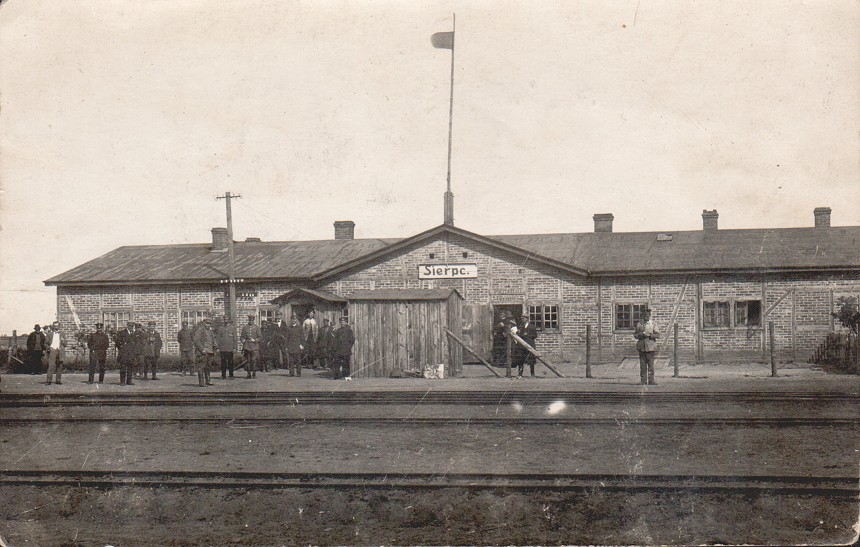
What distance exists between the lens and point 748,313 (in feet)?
75.9

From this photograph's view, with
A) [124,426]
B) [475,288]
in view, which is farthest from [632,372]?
[124,426]

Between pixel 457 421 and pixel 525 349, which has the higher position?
pixel 525 349

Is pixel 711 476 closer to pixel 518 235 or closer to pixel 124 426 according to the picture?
pixel 124 426

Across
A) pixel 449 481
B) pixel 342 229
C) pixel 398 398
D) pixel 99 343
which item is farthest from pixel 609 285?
pixel 449 481

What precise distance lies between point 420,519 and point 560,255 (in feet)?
68.8

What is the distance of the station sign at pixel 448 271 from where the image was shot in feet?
78.3

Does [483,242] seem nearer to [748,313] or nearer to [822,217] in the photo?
[748,313]

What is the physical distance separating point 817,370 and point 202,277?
2149 cm

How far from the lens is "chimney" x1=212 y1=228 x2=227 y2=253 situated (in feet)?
99.4

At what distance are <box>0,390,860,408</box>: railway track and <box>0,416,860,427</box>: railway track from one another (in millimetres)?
1816

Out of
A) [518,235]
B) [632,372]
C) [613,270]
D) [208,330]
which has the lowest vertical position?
[632,372]

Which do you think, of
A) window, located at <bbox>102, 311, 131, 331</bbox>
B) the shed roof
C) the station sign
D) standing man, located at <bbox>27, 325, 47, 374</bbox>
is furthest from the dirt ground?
window, located at <bbox>102, 311, 131, 331</bbox>

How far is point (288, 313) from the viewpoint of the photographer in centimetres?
2478

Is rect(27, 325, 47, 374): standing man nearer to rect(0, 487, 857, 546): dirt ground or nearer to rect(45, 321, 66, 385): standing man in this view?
rect(45, 321, 66, 385): standing man
